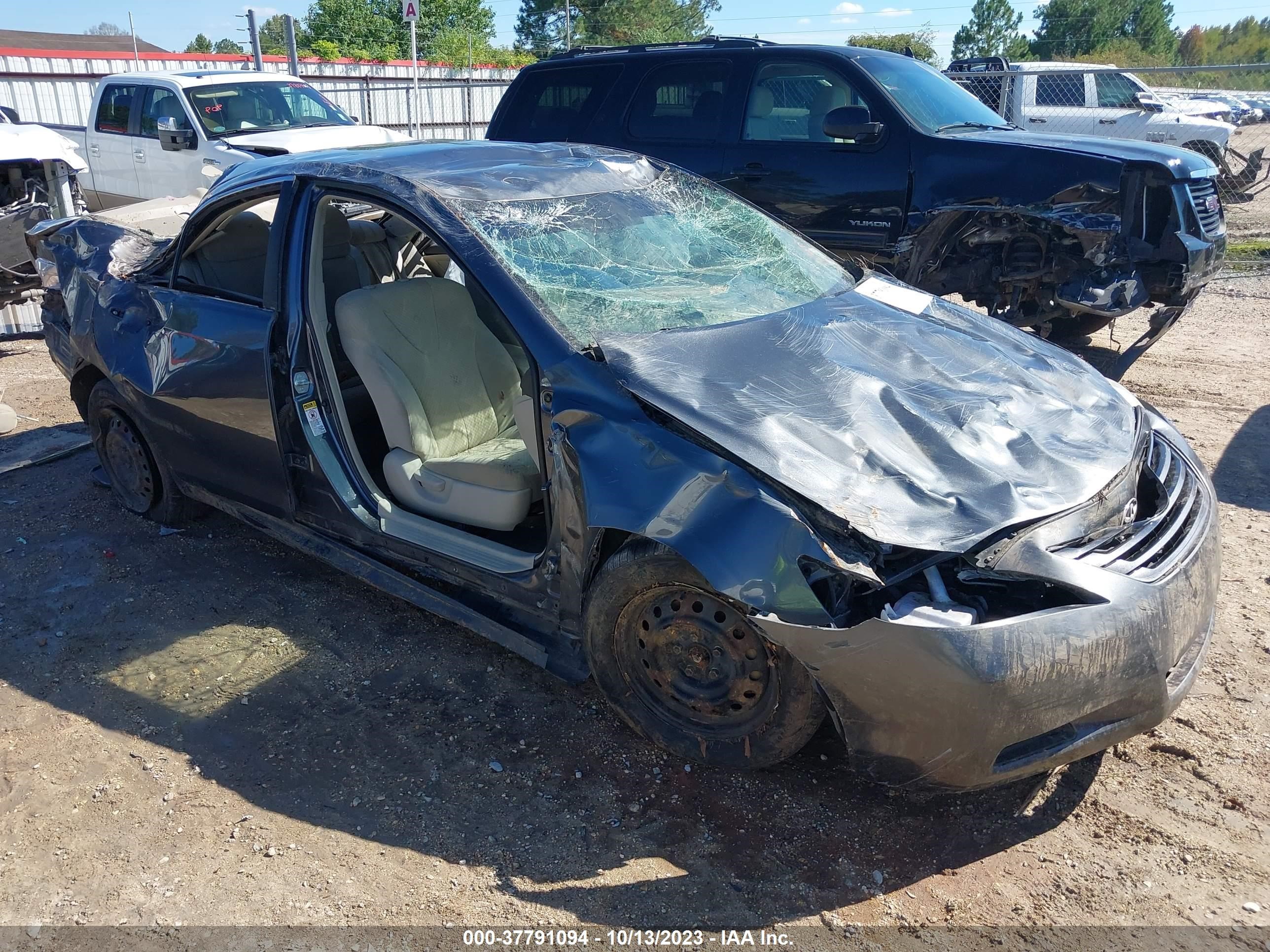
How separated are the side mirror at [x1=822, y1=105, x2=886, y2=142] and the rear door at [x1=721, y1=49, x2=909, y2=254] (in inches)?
4.2

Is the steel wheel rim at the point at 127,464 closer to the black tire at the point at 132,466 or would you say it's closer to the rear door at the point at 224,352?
the black tire at the point at 132,466

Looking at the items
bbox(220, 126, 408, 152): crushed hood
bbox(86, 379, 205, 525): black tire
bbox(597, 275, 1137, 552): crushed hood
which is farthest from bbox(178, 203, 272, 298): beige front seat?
bbox(220, 126, 408, 152): crushed hood

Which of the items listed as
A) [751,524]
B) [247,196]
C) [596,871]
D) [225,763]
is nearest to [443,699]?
[225,763]

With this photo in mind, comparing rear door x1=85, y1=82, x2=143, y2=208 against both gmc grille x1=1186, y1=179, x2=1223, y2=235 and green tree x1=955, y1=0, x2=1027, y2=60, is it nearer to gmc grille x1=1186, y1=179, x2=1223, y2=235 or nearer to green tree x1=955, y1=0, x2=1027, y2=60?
gmc grille x1=1186, y1=179, x2=1223, y2=235

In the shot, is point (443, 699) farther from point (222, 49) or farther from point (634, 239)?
point (222, 49)

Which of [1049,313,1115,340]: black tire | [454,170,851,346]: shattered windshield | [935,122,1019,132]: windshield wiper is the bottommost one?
[1049,313,1115,340]: black tire

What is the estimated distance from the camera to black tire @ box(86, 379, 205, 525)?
4480 mm

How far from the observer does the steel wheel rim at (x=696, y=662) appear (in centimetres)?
267

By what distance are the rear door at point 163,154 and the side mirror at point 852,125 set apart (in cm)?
674

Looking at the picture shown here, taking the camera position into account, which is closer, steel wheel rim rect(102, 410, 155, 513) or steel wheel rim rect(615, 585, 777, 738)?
steel wheel rim rect(615, 585, 777, 738)

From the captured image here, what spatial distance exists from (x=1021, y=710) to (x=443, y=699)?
1.88 m

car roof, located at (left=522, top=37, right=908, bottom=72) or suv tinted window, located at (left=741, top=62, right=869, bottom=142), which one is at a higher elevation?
car roof, located at (left=522, top=37, right=908, bottom=72)

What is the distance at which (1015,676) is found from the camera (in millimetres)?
2326

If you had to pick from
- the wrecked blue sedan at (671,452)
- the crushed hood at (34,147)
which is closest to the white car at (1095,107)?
the crushed hood at (34,147)
